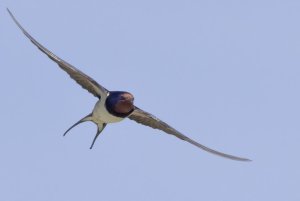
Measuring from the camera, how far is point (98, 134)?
66.2 feet

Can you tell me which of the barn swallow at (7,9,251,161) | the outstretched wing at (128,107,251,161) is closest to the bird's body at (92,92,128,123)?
the barn swallow at (7,9,251,161)

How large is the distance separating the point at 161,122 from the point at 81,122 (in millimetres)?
1467

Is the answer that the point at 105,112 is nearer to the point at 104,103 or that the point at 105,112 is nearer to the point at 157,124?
the point at 104,103

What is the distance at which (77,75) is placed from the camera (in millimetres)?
19234

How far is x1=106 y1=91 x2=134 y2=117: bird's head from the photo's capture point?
1902 cm

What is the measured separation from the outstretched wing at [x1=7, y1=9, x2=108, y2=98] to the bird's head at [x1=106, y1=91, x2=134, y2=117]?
1.02ft

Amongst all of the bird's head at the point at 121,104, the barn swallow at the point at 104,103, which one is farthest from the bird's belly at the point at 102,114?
the bird's head at the point at 121,104

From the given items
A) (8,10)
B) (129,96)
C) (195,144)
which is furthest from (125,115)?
(8,10)

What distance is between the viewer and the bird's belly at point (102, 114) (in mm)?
19219

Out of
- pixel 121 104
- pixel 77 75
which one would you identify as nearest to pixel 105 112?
pixel 121 104

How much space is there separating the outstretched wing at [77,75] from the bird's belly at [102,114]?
0.61 ft

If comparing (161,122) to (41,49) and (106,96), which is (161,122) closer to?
(106,96)

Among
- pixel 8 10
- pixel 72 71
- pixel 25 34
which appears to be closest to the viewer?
pixel 8 10

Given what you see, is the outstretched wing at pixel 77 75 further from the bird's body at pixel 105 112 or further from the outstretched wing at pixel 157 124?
the outstretched wing at pixel 157 124
